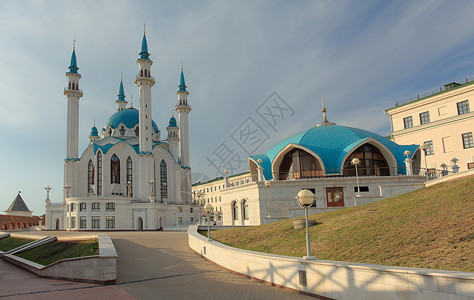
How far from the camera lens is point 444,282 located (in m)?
6.43

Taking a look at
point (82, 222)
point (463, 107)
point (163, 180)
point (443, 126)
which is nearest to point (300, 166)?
point (443, 126)

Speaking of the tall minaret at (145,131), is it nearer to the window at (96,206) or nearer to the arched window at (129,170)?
the arched window at (129,170)

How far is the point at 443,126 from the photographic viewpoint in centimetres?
3822

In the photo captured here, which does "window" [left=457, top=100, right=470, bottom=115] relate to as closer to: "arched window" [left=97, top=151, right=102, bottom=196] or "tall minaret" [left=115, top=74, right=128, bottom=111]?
"arched window" [left=97, top=151, right=102, bottom=196]

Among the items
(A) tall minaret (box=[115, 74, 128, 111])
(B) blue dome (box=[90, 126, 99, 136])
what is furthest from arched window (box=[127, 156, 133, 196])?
(A) tall minaret (box=[115, 74, 128, 111])

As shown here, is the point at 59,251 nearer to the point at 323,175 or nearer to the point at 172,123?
the point at 323,175

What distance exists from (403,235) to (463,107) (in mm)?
32825

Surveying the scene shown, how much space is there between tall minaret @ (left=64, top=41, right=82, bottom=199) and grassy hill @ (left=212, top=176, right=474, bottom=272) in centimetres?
4889

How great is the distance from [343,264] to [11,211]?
8370 centimetres

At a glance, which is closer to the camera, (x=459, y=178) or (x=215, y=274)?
(x=215, y=274)

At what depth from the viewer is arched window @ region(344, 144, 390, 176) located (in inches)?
1272

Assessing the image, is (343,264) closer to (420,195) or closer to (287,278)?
(287,278)

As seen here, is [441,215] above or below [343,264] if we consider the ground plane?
above

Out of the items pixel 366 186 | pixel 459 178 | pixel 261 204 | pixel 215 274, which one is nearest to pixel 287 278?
pixel 215 274
